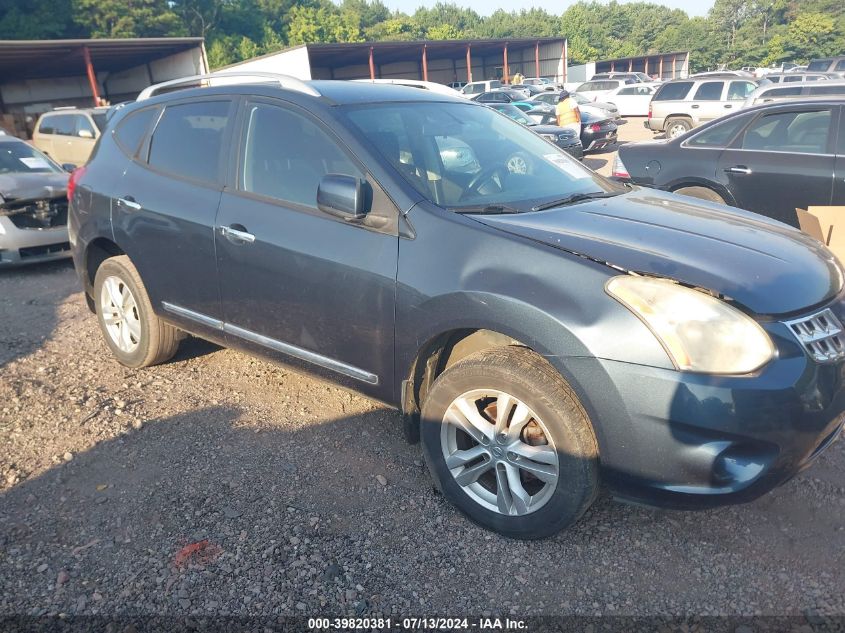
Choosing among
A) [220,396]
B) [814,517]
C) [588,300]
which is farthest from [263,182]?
[814,517]

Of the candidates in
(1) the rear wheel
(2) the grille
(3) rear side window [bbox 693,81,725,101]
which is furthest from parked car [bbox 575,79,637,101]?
(2) the grille

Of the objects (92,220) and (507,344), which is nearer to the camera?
(507,344)

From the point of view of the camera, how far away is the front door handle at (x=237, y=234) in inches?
127

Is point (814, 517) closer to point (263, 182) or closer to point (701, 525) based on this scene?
point (701, 525)

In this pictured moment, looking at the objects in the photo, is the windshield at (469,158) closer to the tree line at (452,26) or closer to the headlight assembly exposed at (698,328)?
the headlight assembly exposed at (698,328)

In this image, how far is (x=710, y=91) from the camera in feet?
62.3

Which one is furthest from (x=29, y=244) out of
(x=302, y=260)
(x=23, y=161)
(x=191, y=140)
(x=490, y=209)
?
(x=490, y=209)

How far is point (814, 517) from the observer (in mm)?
2717

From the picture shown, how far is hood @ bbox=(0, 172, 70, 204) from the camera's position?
6.84 metres

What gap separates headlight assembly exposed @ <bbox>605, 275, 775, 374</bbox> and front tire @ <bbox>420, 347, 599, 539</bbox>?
400 mm

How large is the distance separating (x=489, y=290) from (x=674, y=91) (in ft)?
65.4

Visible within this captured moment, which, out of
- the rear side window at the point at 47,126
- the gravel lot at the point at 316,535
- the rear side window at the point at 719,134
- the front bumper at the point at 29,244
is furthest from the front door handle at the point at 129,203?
the rear side window at the point at 47,126

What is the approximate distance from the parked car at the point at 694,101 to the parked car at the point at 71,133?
50.1 feet

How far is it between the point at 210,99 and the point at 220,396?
1787 millimetres
